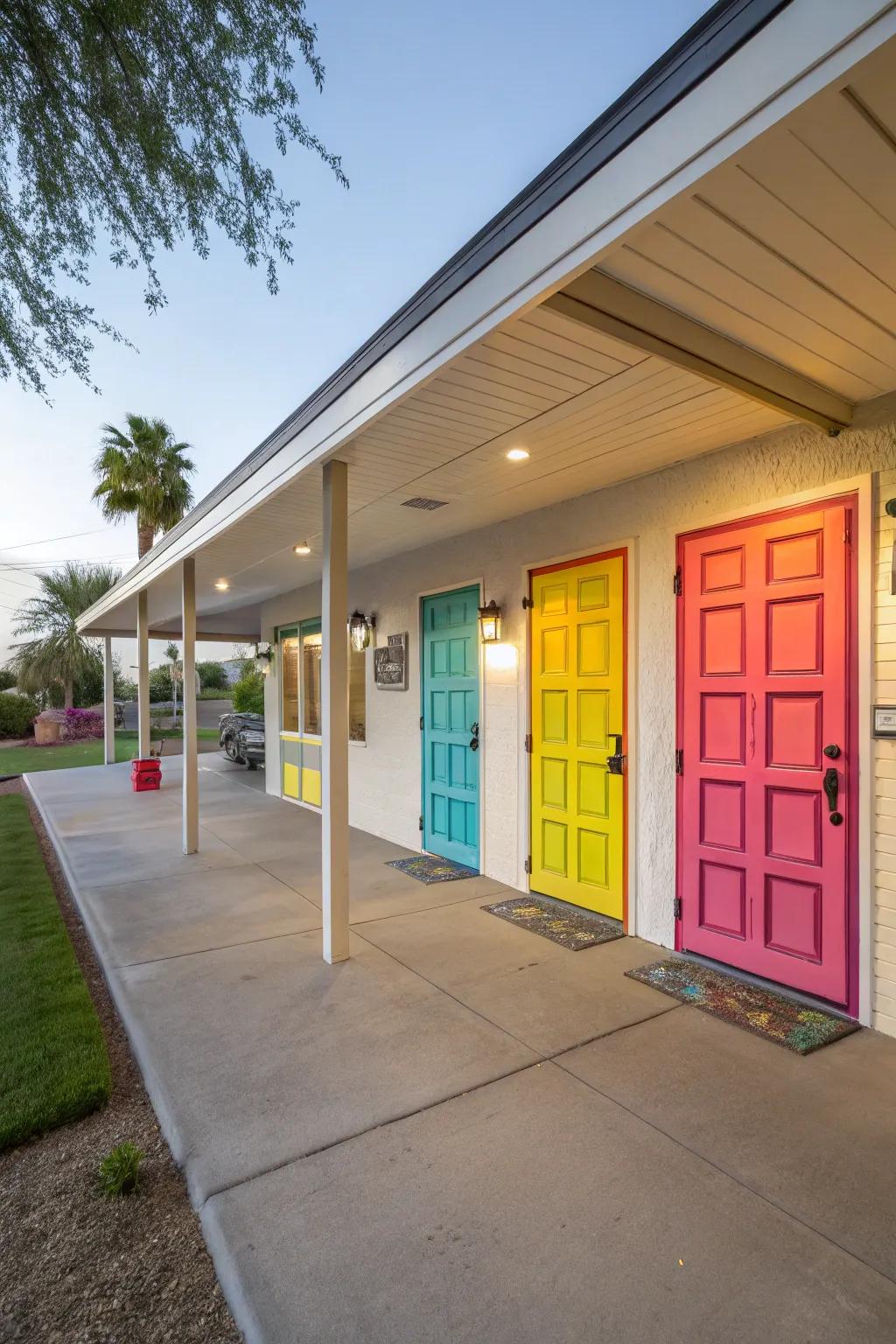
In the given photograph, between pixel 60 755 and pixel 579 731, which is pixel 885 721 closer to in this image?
pixel 579 731

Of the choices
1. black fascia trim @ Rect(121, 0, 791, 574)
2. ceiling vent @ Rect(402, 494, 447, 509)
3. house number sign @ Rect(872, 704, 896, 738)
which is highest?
black fascia trim @ Rect(121, 0, 791, 574)

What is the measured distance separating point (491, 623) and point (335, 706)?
5.40ft

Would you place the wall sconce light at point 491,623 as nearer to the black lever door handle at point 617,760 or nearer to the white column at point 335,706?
the black lever door handle at point 617,760

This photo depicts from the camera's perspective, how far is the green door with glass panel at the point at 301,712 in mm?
7867

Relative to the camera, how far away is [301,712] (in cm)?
814

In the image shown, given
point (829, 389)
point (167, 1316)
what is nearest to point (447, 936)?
point (167, 1316)

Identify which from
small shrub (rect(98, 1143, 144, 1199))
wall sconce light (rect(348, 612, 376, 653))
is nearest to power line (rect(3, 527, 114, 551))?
wall sconce light (rect(348, 612, 376, 653))

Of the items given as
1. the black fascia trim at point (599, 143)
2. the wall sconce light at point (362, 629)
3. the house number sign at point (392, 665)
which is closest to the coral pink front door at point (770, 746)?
the black fascia trim at point (599, 143)

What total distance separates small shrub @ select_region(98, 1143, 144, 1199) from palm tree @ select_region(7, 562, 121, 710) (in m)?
23.1

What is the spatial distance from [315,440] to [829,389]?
2161 millimetres

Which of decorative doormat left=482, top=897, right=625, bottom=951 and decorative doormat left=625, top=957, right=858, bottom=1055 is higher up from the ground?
decorative doormat left=625, top=957, right=858, bottom=1055

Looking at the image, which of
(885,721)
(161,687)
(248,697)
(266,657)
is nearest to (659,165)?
(885,721)

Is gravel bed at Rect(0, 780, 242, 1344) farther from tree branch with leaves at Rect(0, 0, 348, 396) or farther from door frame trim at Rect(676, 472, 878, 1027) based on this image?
tree branch with leaves at Rect(0, 0, 348, 396)

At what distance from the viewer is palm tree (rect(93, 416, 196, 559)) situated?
1409 cm
